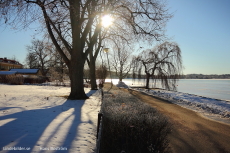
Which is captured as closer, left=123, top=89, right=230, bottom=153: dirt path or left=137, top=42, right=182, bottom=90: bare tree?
left=123, top=89, right=230, bottom=153: dirt path

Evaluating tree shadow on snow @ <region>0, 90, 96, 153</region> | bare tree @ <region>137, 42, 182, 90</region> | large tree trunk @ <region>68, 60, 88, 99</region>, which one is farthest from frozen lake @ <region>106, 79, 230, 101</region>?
tree shadow on snow @ <region>0, 90, 96, 153</region>

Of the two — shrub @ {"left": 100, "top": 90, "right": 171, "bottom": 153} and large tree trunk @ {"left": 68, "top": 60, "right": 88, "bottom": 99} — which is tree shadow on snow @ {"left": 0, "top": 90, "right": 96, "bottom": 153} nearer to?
shrub @ {"left": 100, "top": 90, "right": 171, "bottom": 153}

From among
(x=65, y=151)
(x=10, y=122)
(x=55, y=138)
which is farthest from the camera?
(x=10, y=122)

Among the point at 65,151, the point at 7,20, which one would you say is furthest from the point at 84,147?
the point at 7,20

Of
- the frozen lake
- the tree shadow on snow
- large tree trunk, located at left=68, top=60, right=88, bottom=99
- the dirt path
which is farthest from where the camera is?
the frozen lake

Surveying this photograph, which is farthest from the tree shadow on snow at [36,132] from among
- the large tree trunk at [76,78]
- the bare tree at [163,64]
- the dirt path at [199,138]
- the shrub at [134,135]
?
the bare tree at [163,64]

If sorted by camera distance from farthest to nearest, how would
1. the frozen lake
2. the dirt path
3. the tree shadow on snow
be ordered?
the frozen lake → the dirt path → the tree shadow on snow

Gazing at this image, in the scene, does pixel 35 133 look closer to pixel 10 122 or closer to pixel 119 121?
pixel 10 122

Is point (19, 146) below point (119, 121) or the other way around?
below

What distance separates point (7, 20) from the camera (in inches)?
299

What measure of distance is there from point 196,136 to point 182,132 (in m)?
0.43

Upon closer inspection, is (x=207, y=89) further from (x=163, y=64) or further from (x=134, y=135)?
(x=134, y=135)

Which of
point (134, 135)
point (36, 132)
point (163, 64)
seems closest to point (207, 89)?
point (163, 64)

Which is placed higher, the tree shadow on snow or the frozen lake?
the tree shadow on snow
